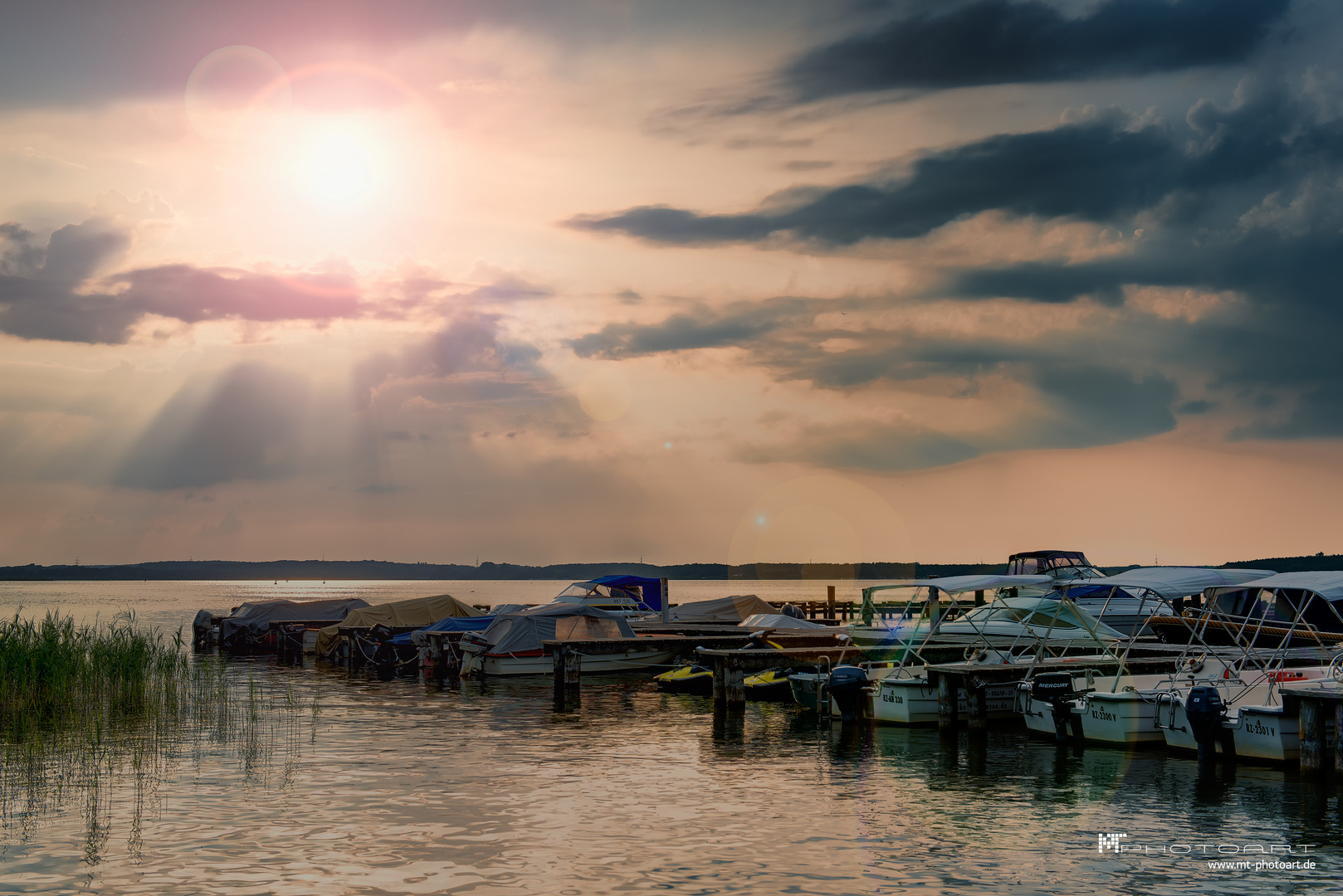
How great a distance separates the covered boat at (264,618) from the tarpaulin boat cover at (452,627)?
16.7m

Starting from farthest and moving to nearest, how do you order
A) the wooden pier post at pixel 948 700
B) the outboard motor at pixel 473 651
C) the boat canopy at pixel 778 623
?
1. the boat canopy at pixel 778 623
2. the outboard motor at pixel 473 651
3. the wooden pier post at pixel 948 700

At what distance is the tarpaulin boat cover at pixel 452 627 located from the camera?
2058 inches

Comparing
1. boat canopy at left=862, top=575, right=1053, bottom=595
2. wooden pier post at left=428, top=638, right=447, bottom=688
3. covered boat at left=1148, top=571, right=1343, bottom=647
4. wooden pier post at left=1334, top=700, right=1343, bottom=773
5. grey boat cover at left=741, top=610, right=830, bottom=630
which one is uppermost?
boat canopy at left=862, top=575, right=1053, bottom=595

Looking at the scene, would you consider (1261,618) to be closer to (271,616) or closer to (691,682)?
(691,682)

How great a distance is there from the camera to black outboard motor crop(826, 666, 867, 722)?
103 ft

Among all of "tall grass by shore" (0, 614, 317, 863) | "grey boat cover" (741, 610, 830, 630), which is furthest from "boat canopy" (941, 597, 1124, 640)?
"tall grass by shore" (0, 614, 317, 863)

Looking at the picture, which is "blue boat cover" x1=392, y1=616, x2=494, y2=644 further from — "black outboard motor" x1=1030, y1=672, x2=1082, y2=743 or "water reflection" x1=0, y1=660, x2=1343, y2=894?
"black outboard motor" x1=1030, y1=672, x2=1082, y2=743

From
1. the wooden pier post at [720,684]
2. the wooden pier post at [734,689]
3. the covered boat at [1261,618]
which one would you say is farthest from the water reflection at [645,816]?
the covered boat at [1261,618]

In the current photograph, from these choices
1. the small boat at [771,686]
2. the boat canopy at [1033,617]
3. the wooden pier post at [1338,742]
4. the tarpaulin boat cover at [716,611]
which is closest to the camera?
the wooden pier post at [1338,742]

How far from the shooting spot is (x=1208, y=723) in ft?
77.8

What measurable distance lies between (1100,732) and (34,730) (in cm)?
2553

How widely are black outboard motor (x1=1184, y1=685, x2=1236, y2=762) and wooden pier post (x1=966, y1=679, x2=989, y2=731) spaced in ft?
20.0

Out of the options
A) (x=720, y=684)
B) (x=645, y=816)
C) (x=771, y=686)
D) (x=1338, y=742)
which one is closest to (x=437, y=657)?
Result: (x=771, y=686)

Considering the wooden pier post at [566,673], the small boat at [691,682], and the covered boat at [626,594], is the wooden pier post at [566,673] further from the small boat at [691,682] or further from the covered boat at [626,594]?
the covered boat at [626,594]
